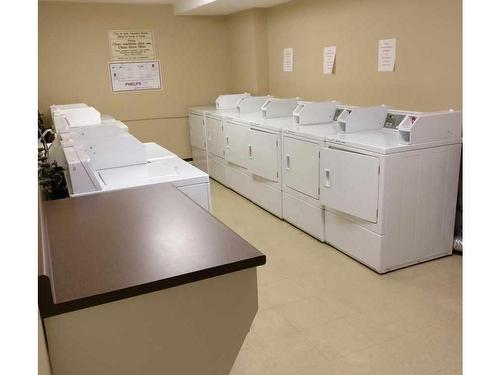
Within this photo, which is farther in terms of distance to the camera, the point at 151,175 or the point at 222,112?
the point at 222,112

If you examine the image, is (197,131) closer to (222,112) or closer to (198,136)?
(198,136)

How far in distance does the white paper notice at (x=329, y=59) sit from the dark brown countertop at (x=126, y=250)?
2910mm

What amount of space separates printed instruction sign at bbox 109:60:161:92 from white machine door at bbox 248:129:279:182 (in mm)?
2204

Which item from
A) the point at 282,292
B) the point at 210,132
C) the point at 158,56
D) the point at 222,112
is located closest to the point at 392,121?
the point at 282,292

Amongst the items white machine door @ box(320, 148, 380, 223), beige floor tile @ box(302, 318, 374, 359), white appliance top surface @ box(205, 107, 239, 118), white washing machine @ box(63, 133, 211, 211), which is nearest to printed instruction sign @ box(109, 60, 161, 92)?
white appliance top surface @ box(205, 107, 239, 118)

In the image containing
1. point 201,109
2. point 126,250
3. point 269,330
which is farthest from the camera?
point 201,109

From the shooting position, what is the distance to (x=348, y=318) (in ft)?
7.98

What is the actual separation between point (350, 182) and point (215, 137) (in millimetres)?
2617

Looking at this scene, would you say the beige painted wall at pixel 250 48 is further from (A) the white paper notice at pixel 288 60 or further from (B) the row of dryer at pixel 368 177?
(B) the row of dryer at pixel 368 177

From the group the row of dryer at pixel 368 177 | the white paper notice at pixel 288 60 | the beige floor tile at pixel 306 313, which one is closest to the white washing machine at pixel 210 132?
the white paper notice at pixel 288 60

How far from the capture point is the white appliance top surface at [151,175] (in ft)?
7.97

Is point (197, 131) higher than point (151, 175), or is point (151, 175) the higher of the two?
point (197, 131)

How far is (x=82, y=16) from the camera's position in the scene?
534 centimetres
